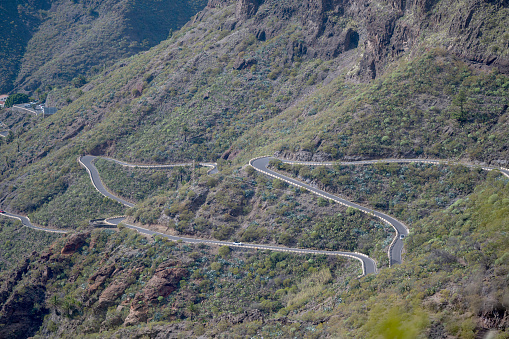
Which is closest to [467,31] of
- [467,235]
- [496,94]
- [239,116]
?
[496,94]

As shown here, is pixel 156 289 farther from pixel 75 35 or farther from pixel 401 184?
pixel 75 35

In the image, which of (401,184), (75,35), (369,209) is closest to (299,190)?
(369,209)

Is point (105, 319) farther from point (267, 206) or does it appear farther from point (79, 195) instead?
point (79, 195)

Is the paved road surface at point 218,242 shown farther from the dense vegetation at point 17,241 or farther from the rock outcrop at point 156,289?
the dense vegetation at point 17,241

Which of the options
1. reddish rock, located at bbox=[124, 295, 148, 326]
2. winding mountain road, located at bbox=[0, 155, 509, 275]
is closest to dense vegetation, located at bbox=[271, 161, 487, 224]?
A: winding mountain road, located at bbox=[0, 155, 509, 275]

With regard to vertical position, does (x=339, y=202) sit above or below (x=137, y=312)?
above
